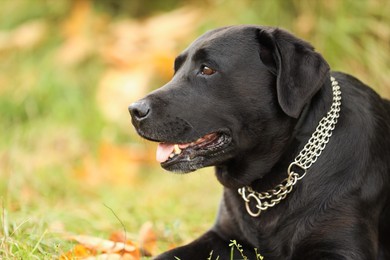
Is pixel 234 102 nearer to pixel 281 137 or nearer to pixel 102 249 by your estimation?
pixel 281 137

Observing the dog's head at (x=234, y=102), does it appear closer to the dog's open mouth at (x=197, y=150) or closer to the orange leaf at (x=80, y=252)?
the dog's open mouth at (x=197, y=150)

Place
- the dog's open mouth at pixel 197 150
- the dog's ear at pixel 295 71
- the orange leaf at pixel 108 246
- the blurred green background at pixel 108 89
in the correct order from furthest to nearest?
the blurred green background at pixel 108 89
the orange leaf at pixel 108 246
the dog's open mouth at pixel 197 150
the dog's ear at pixel 295 71

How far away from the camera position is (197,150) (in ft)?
10.9

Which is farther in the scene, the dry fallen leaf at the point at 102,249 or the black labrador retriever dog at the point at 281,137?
the dry fallen leaf at the point at 102,249

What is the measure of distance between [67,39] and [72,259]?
5.54 metres

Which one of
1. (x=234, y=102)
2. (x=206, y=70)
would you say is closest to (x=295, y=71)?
(x=234, y=102)

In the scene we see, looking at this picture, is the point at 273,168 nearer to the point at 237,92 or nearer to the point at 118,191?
Answer: the point at 237,92

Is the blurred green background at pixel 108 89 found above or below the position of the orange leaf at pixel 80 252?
below

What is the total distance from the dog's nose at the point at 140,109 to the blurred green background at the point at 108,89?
0.82 meters

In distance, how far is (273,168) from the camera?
3414 mm

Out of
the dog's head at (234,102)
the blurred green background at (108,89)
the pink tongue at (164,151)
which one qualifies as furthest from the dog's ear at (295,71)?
the blurred green background at (108,89)

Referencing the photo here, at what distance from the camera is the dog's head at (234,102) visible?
10.7ft

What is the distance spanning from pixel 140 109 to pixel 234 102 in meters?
0.43

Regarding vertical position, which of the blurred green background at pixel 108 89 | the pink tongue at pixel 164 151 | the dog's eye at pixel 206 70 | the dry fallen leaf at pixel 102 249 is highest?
the dog's eye at pixel 206 70
